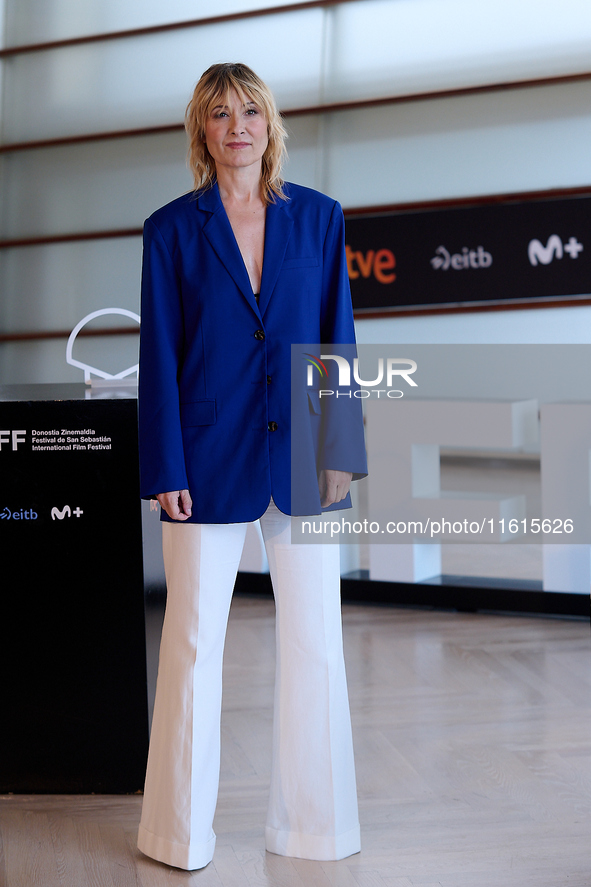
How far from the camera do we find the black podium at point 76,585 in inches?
80.0

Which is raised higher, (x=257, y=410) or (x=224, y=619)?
(x=257, y=410)

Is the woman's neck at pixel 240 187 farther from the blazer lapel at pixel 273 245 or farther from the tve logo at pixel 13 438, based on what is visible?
the tve logo at pixel 13 438

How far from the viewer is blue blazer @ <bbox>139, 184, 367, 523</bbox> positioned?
1622mm

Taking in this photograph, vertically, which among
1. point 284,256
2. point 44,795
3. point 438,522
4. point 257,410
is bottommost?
point 44,795

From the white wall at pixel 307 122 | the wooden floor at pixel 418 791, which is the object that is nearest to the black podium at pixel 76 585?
the wooden floor at pixel 418 791

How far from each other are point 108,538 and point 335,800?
75cm

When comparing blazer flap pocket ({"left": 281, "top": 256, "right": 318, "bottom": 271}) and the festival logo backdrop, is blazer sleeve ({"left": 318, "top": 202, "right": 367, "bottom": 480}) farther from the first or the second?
the festival logo backdrop

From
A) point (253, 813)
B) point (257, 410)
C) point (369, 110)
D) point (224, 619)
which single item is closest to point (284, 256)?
point (257, 410)

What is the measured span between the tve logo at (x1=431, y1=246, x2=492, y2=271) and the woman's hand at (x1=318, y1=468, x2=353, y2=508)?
2.56 metres

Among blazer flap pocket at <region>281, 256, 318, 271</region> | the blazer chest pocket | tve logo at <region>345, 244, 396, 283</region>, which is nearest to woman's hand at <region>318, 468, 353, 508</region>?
the blazer chest pocket

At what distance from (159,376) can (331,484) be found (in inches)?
14.8

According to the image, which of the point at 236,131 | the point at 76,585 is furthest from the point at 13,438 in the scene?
the point at 236,131

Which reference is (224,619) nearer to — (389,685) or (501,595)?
(389,685)

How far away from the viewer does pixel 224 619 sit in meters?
1.73
